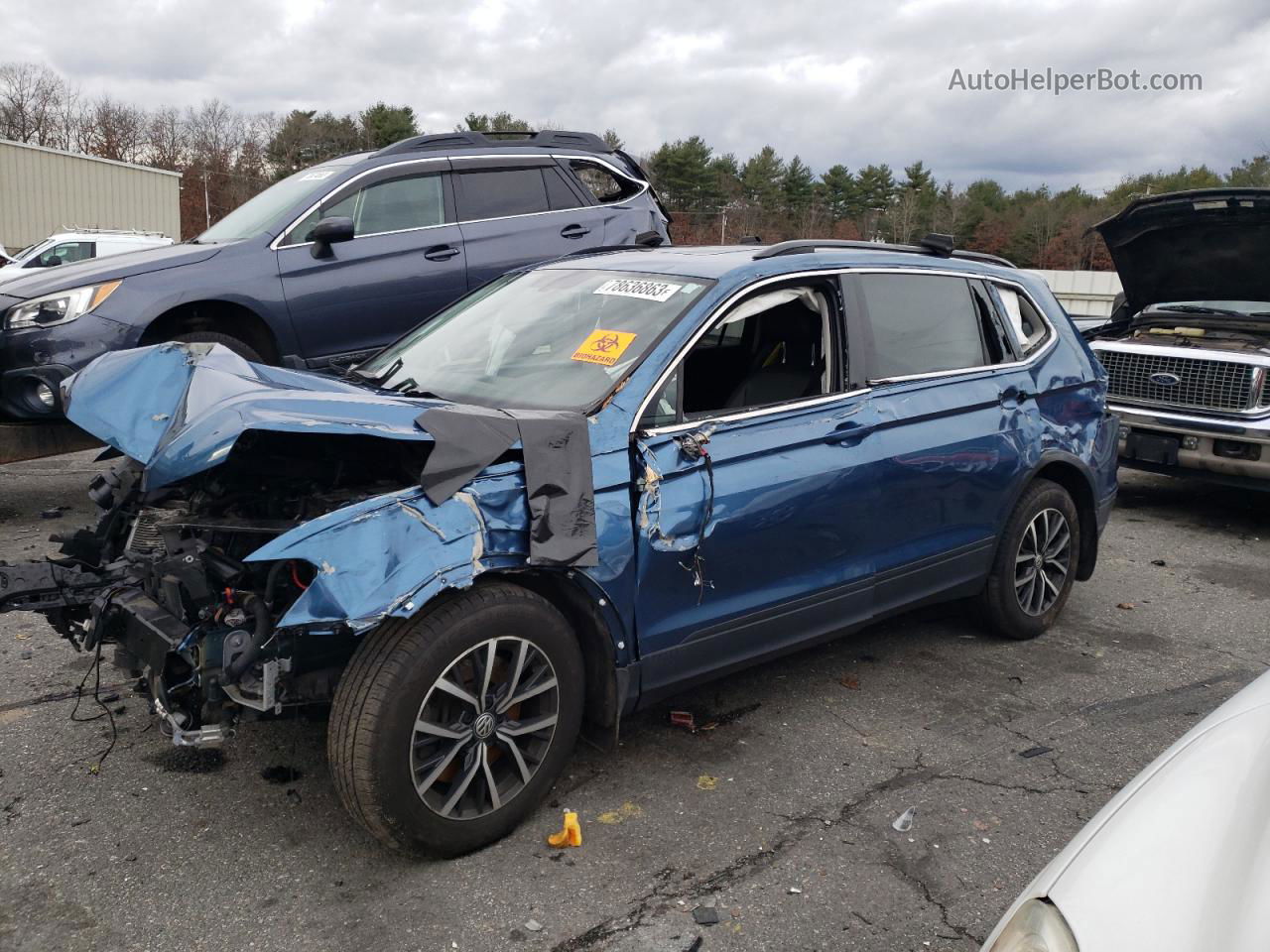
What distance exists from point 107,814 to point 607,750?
5.26 feet

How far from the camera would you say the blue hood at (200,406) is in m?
2.90

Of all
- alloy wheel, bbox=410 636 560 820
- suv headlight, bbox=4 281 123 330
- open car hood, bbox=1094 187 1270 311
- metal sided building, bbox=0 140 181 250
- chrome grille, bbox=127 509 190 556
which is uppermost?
metal sided building, bbox=0 140 181 250

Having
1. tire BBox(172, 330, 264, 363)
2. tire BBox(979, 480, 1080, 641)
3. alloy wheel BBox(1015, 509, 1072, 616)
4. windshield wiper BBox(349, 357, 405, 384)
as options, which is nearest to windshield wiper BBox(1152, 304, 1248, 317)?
tire BBox(979, 480, 1080, 641)

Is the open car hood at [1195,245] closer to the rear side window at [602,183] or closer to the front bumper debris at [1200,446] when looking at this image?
the front bumper debris at [1200,446]

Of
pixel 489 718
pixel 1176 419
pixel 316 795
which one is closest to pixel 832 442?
pixel 489 718

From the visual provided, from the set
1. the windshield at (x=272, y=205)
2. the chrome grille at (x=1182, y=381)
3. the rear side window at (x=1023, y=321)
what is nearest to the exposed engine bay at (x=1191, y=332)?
the chrome grille at (x=1182, y=381)

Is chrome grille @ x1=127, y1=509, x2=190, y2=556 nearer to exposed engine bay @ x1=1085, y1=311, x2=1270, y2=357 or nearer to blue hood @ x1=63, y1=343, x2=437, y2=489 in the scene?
blue hood @ x1=63, y1=343, x2=437, y2=489

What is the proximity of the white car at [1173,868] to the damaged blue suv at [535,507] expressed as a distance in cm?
163

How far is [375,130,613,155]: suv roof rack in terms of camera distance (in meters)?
7.22

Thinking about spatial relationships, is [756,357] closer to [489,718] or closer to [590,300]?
[590,300]

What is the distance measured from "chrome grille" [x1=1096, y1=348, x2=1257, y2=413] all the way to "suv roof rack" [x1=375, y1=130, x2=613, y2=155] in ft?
14.1

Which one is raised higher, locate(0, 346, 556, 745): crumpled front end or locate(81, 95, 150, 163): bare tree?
locate(81, 95, 150, 163): bare tree

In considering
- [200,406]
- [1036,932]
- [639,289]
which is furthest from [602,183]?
[1036,932]

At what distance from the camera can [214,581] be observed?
301 cm
